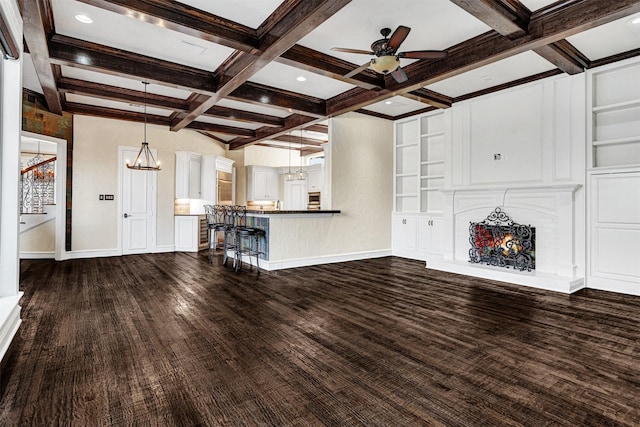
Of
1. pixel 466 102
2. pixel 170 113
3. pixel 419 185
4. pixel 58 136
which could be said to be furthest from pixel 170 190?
pixel 466 102

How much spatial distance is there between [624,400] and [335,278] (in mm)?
3706

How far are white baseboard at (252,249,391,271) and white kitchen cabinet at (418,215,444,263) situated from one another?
861mm

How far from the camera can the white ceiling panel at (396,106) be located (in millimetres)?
6469

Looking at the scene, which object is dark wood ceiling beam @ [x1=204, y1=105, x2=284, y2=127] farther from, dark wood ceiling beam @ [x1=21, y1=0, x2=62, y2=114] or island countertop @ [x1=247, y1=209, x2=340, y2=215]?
dark wood ceiling beam @ [x1=21, y1=0, x2=62, y2=114]

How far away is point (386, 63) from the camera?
11.8 ft

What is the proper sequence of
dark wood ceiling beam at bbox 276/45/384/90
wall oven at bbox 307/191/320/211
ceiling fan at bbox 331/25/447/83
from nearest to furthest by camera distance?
1. ceiling fan at bbox 331/25/447/83
2. dark wood ceiling beam at bbox 276/45/384/90
3. wall oven at bbox 307/191/320/211

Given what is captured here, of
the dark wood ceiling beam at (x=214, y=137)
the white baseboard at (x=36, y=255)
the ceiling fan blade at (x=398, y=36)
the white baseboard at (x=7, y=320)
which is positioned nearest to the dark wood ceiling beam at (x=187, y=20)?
the ceiling fan blade at (x=398, y=36)

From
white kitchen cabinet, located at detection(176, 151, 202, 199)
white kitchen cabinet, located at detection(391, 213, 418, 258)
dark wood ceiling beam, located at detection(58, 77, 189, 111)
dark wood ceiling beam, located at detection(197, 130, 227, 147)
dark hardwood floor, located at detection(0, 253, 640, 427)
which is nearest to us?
dark hardwood floor, located at detection(0, 253, 640, 427)

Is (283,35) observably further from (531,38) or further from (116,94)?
(116,94)

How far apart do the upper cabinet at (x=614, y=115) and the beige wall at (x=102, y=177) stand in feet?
27.0

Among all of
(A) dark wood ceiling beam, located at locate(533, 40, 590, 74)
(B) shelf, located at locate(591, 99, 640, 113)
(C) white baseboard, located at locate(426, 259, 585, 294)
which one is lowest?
(C) white baseboard, located at locate(426, 259, 585, 294)

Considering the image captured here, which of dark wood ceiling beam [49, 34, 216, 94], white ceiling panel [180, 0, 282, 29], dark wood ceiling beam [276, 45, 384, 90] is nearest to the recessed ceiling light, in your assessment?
dark wood ceiling beam [49, 34, 216, 94]

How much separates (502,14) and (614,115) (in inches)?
110

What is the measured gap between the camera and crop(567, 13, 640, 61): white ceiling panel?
12.6ft
